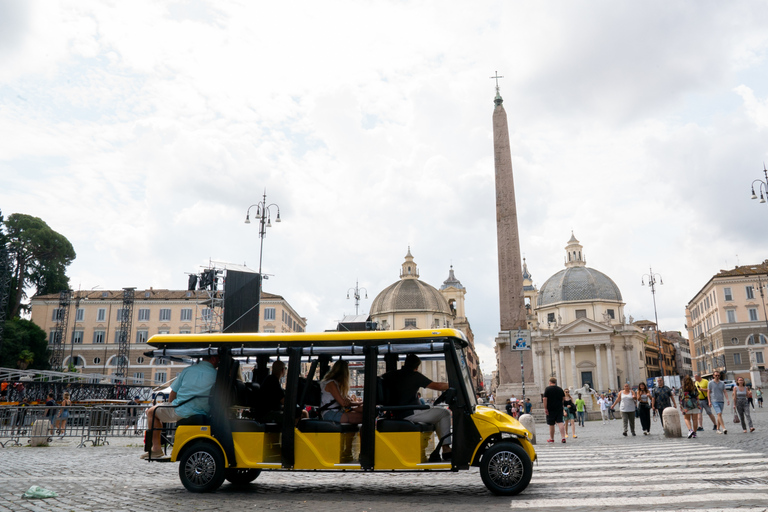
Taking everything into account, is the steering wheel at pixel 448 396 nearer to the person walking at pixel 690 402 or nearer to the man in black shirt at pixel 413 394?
the man in black shirt at pixel 413 394

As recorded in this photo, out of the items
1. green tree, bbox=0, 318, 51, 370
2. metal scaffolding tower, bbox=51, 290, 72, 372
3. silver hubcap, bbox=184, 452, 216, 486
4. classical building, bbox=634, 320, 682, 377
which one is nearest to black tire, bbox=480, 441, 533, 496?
silver hubcap, bbox=184, 452, 216, 486

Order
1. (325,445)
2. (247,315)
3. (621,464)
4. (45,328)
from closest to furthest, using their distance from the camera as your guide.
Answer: (325,445)
(621,464)
(247,315)
(45,328)

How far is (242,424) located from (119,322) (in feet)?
216

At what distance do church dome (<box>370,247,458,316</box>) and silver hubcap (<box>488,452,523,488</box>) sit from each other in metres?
80.6

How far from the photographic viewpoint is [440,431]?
24.2ft

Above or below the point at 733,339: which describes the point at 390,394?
below

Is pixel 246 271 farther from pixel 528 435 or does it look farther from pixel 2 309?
pixel 528 435

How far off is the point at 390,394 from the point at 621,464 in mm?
4518

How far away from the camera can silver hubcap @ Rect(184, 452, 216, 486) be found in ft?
25.0

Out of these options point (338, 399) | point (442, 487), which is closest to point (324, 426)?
point (338, 399)

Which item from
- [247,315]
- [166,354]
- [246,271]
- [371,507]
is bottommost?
[371,507]

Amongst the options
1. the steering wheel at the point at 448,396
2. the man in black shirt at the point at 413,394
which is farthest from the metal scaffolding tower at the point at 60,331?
the steering wheel at the point at 448,396

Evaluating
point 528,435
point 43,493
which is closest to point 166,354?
point 43,493

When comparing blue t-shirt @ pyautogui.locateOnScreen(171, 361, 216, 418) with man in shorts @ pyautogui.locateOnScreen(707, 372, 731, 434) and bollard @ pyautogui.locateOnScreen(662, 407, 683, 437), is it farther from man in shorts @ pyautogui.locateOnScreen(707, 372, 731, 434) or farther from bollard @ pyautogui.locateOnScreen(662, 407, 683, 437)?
man in shorts @ pyautogui.locateOnScreen(707, 372, 731, 434)
